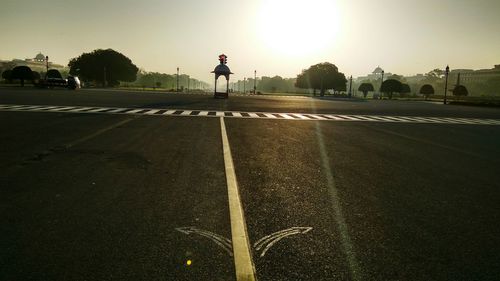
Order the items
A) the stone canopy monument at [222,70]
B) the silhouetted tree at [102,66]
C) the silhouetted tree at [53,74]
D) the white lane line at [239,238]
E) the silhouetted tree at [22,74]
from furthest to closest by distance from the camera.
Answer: the silhouetted tree at [102,66]
the silhouetted tree at [22,74]
the silhouetted tree at [53,74]
the stone canopy monument at [222,70]
the white lane line at [239,238]

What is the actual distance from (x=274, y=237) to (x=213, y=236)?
0.55 m

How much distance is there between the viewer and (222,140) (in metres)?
9.48

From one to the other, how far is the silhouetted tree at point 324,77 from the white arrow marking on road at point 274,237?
91.7 m

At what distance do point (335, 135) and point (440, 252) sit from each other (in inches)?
341

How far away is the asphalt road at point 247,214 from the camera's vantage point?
267 cm

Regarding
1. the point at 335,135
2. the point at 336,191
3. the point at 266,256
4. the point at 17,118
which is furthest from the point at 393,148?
the point at 17,118

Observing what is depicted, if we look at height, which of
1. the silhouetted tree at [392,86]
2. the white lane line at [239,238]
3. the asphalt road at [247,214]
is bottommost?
the asphalt road at [247,214]

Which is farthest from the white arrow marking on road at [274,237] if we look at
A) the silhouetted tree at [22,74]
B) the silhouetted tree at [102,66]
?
the silhouetted tree at [102,66]

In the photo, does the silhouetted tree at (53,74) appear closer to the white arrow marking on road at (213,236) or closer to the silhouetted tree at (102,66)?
the white arrow marking on road at (213,236)

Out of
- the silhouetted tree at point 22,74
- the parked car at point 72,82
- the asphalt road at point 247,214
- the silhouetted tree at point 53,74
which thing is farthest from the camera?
the silhouetted tree at point 22,74

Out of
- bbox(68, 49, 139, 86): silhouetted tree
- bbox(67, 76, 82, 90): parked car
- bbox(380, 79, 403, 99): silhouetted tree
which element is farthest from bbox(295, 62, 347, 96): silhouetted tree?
bbox(67, 76, 82, 90): parked car

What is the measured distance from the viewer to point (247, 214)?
3.78m

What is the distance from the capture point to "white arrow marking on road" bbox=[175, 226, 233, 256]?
2948 millimetres

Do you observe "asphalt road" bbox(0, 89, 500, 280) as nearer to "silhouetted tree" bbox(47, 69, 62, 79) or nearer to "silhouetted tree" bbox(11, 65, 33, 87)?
"silhouetted tree" bbox(47, 69, 62, 79)
